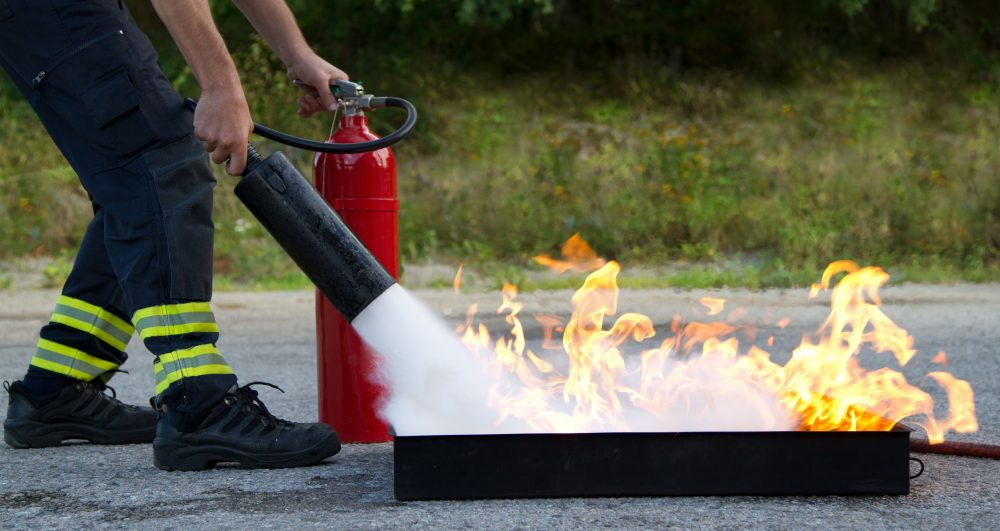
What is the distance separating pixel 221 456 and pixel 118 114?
889 millimetres

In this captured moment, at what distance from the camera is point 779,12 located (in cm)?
1510

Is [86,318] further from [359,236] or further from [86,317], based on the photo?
[359,236]

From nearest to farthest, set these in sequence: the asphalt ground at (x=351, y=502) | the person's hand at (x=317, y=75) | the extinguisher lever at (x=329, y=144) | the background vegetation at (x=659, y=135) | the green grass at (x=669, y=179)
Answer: the asphalt ground at (x=351, y=502) < the extinguisher lever at (x=329, y=144) < the person's hand at (x=317, y=75) < the green grass at (x=669, y=179) < the background vegetation at (x=659, y=135)

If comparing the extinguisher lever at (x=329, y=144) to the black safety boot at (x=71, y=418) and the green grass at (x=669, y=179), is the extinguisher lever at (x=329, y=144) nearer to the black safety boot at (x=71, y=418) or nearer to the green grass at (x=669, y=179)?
the black safety boot at (x=71, y=418)

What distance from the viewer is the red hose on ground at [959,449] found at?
10.3 feet

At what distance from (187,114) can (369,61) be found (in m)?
12.2

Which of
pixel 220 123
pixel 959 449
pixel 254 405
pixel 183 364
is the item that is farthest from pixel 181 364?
pixel 959 449

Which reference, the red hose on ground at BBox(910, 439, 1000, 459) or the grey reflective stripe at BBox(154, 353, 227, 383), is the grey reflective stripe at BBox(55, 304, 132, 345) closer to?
the grey reflective stripe at BBox(154, 353, 227, 383)

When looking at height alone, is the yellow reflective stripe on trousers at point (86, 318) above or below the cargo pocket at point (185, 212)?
below

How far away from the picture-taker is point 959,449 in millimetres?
3186

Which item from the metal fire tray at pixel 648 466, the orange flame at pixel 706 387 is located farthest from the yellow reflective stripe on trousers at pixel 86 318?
the metal fire tray at pixel 648 466

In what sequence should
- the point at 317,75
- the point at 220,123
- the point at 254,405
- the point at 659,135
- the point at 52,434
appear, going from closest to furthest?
the point at 220,123
the point at 254,405
the point at 317,75
the point at 52,434
the point at 659,135

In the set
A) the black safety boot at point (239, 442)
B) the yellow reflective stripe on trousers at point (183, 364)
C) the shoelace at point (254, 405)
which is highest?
the yellow reflective stripe on trousers at point (183, 364)

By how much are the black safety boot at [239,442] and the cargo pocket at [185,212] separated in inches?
12.2
